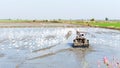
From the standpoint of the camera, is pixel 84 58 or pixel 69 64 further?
pixel 84 58

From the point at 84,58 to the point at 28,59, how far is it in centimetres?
531

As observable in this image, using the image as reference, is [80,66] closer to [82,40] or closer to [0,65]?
[0,65]

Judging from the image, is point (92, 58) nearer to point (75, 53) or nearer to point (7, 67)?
point (75, 53)

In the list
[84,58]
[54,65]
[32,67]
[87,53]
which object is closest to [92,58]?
[84,58]

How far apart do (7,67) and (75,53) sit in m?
10.7

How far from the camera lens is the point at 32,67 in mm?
23359

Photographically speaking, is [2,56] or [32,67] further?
[2,56]

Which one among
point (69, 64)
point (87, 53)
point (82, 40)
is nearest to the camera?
point (69, 64)

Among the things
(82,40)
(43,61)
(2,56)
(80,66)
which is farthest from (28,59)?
(82,40)

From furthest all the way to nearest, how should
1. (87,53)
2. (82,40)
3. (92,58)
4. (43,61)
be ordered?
(82,40) < (87,53) < (92,58) < (43,61)

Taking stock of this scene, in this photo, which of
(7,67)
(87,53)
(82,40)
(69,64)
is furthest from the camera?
(82,40)

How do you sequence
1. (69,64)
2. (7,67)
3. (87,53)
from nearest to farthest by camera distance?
1. (7,67)
2. (69,64)
3. (87,53)

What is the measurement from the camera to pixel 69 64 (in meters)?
24.9

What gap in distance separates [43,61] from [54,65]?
2.62m
